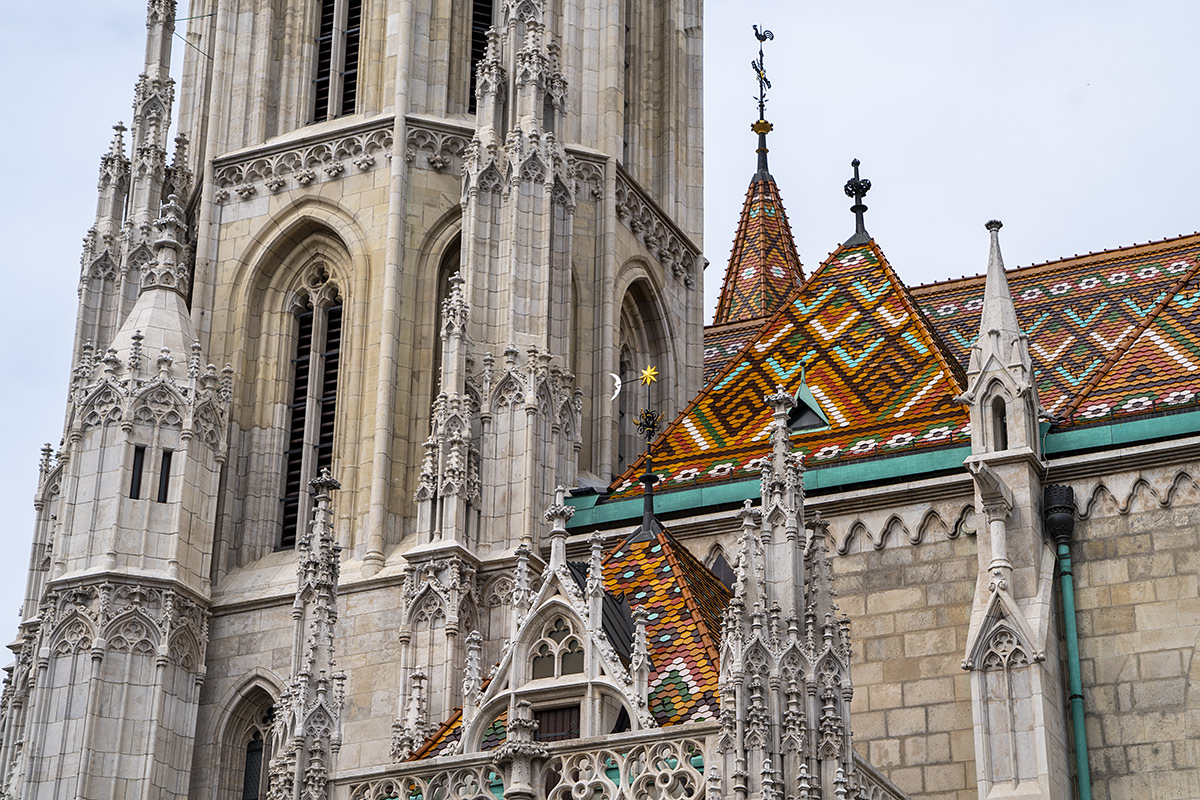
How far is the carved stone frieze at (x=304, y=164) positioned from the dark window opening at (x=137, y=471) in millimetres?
4007

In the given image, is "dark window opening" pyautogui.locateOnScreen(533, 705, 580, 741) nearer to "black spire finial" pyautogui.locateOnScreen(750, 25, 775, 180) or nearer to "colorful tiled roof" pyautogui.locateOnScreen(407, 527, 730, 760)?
"colorful tiled roof" pyautogui.locateOnScreen(407, 527, 730, 760)

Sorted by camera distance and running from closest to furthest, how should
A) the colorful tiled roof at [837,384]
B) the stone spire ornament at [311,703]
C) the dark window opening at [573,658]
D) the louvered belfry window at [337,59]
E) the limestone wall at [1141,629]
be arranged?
the dark window opening at [573,658], the stone spire ornament at [311,703], the limestone wall at [1141,629], the colorful tiled roof at [837,384], the louvered belfry window at [337,59]

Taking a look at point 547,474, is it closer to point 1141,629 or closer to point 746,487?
point 746,487

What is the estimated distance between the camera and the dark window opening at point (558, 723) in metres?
15.6

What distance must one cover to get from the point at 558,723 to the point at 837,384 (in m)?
7.21

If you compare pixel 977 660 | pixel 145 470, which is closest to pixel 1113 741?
pixel 977 660

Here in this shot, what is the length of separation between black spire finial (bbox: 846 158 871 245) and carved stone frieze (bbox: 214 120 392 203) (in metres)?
5.17

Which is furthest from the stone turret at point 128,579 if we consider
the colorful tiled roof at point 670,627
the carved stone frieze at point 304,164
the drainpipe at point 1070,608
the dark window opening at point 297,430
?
the drainpipe at point 1070,608

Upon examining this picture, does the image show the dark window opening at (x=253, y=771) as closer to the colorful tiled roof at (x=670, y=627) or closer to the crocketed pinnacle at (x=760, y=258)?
the colorful tiled roof at (x=670, y=627)

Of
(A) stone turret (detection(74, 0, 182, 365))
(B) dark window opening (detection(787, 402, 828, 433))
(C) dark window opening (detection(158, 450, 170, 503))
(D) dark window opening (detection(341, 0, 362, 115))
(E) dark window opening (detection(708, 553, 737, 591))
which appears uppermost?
(D) dark window opening (detection(341, 0, 362, 115))

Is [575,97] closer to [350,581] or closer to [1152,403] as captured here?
[350,581]

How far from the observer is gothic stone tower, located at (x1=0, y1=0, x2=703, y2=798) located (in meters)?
20.9

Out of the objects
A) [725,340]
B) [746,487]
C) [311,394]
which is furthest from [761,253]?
[746,487]

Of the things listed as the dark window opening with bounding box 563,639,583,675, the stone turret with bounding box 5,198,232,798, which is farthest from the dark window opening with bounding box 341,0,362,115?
the dark window opening with bounding box 563,639,583,675
